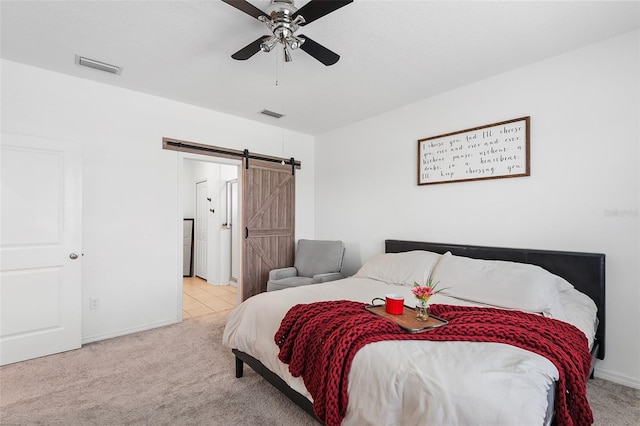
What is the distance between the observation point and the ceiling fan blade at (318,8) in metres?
1.70

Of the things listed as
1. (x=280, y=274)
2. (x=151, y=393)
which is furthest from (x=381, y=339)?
(x=280, y=274)

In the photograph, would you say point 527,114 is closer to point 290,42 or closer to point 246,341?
point 290,42

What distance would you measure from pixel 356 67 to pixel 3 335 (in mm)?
3868

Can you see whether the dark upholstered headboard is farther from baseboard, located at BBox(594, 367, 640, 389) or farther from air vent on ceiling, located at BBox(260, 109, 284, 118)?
air vent on ceiling, located at BBox(260, 109, 284, 118)

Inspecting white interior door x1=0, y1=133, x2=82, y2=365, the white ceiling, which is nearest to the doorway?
white interior door x1=0, y1=133, x2=82, y2=365

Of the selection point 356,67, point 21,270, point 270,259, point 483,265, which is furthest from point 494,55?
point 21,270

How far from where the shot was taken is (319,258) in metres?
4.30

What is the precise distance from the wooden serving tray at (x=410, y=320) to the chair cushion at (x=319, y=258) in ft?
6.98

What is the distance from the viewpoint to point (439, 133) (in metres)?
3.51

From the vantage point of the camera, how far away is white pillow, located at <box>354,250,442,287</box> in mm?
2996

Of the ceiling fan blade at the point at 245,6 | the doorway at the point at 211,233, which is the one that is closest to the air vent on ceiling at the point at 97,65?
the ceiling fan blade at the point at 245,6

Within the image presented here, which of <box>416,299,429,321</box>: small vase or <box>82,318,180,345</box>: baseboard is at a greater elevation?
<box>416,299,429,321</box>: small vase

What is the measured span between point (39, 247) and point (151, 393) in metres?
1.76

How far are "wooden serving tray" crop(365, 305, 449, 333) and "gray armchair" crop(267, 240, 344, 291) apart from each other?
1.88 meters
